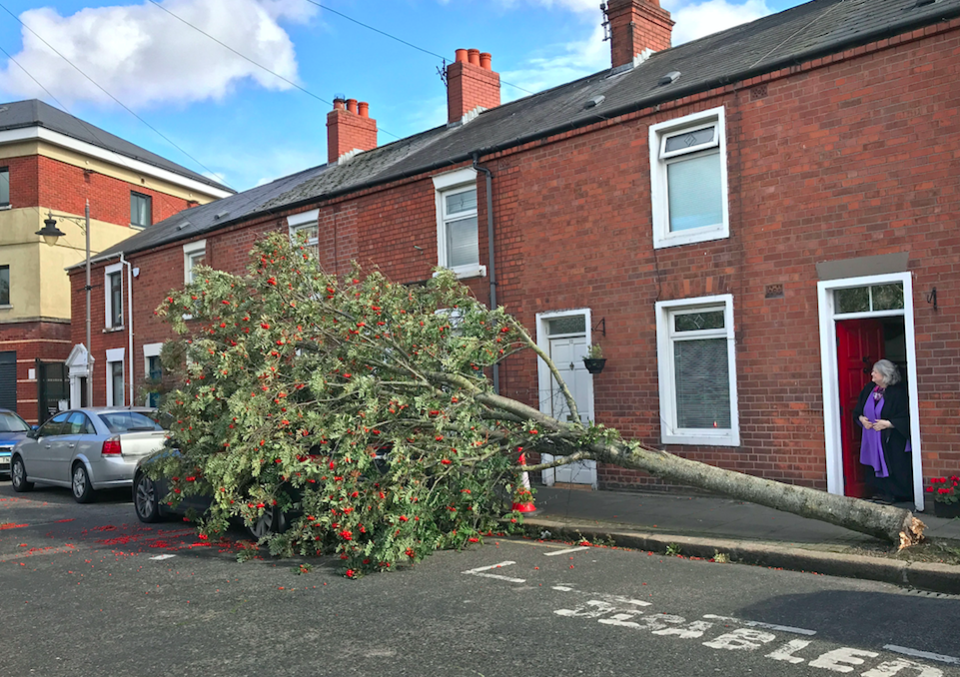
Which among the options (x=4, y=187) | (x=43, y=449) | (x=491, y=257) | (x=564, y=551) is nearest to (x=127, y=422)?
(x=43, y=449)

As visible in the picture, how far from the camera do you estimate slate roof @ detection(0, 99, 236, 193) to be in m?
29.8

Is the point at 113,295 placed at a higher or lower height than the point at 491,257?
higher

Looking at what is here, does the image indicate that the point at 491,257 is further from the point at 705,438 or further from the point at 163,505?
the point at 163,505

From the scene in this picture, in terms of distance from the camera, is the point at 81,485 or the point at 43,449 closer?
the point at 81,485

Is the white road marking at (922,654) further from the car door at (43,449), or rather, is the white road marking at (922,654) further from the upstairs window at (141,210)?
the upstairs window at (141,210)

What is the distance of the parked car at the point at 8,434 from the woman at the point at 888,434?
15.4m

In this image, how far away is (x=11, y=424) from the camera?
17969 millimetres

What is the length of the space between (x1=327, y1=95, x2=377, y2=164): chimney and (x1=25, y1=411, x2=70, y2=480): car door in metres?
10.5

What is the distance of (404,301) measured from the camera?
31.8 ft

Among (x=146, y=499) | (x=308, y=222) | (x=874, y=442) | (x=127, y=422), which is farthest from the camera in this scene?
(x=308, y=222)

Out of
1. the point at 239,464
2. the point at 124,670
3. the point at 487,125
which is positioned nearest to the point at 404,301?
the point at 239,464

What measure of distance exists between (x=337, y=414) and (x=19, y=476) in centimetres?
1003

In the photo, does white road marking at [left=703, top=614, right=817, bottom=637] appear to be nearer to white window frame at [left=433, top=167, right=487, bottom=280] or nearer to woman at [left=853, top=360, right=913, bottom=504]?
woman at [left=853, top=360, right=913, bottom=504]

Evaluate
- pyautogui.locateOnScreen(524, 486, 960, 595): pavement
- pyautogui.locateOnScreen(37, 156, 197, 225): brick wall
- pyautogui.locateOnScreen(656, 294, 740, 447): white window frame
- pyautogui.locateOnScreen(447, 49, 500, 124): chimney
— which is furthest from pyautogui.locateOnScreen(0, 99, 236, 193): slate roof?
pyautogui.locateOnScreen(524, 486, 960, 595): pavement
